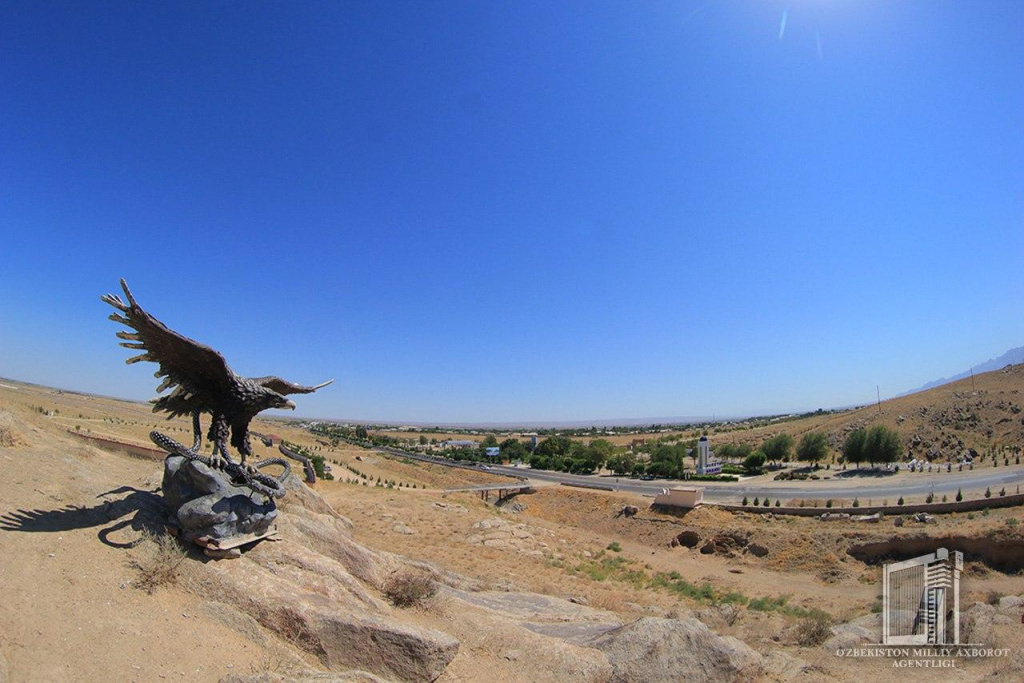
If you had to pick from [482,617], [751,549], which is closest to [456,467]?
[751,549]

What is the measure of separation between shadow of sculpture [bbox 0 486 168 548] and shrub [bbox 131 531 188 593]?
44cm

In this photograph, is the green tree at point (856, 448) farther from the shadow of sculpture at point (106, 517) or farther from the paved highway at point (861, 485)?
the shadow of sculpture at point (106, 517)

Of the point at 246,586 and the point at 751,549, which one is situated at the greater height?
the point at 246,586

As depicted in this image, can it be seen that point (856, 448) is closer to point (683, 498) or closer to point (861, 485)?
Result: point (861, 485)

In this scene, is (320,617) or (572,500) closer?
(320,617)

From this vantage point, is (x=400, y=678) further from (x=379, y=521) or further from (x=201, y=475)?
(x=379, y=521)

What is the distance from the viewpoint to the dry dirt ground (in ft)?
22.7

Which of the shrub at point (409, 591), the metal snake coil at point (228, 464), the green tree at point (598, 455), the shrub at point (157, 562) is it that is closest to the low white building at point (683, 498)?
the green tree at point (598, 455)

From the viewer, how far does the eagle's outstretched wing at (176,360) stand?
953 centimetres

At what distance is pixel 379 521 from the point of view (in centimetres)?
2506

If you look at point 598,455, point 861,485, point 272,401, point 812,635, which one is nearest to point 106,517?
point 272,401

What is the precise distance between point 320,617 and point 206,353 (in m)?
5.86

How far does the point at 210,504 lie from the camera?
9.81 metres

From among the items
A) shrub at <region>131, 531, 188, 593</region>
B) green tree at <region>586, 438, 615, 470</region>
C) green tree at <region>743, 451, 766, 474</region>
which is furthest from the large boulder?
green tree at <region>586, 438, 615, 470</region>
